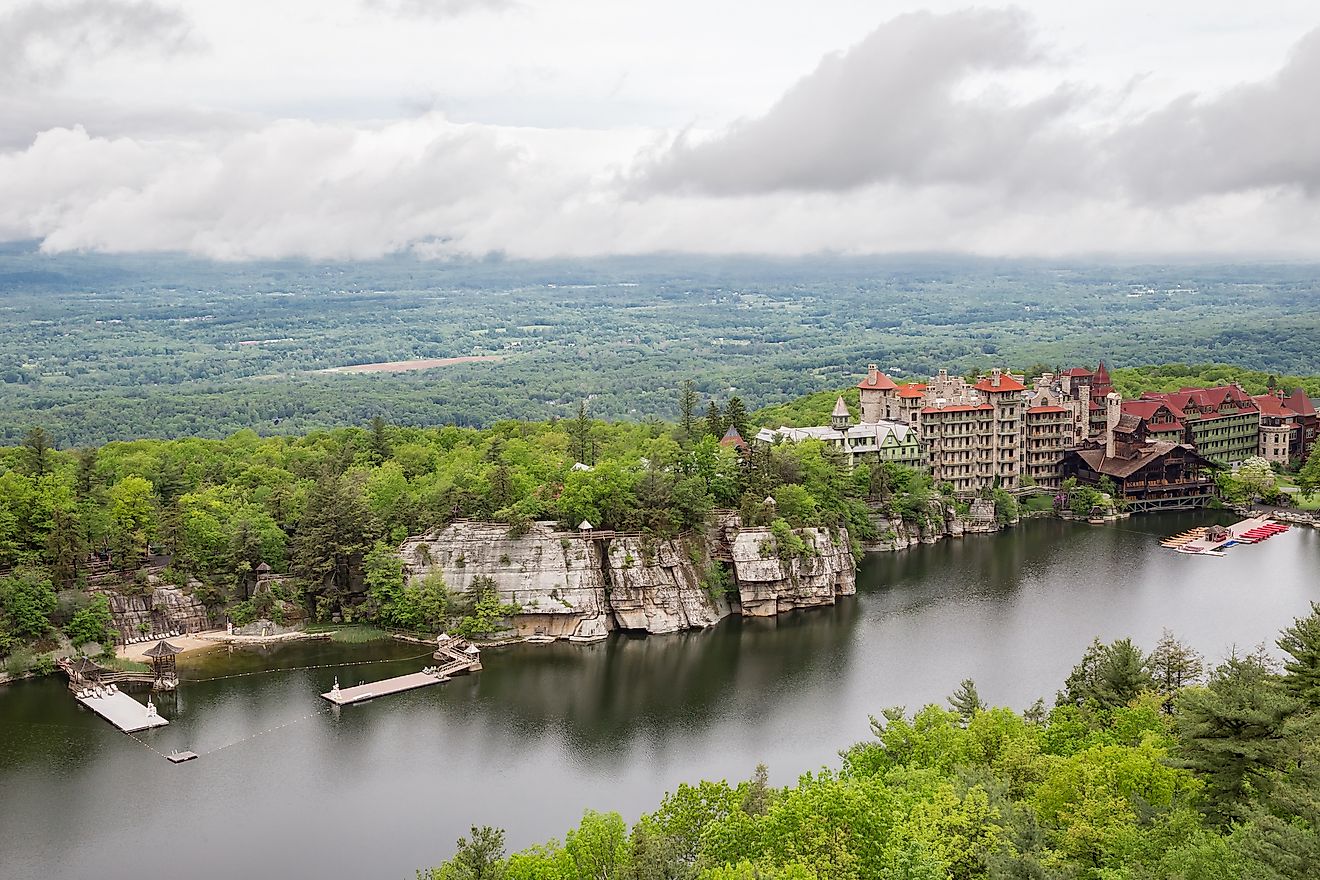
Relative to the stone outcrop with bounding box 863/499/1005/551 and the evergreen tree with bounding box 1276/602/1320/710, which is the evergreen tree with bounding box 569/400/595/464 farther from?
the evergreen tree with bounding box 1276/602/1320/710

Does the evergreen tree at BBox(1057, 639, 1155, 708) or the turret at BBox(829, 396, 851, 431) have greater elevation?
the turret at BBox(829, 396, 851, 431)

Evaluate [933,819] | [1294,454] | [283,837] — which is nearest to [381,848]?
[283,837]

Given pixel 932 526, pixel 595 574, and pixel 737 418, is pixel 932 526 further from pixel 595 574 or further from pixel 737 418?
pixel 595 574

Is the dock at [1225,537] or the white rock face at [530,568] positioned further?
the dock at [1225,537]

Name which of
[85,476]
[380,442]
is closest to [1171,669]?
[85,476]

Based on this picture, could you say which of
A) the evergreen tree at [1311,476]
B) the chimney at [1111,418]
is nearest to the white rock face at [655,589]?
the chimney at [1111,418]

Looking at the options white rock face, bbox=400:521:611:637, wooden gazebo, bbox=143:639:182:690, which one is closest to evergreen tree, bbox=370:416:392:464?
white rock face, bbox=400:521:611:637

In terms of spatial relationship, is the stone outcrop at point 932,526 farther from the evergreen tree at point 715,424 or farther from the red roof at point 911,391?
the evergreen tree at point 715,424
